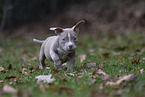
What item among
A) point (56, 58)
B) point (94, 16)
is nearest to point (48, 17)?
point (94, 16)

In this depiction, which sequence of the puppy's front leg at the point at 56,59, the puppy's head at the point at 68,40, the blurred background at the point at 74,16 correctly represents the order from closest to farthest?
the puppy's head at the point at 68,40
the puppy's front leg at the point at 56,59
the blurred background at the point at 74,16

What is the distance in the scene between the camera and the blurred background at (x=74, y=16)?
1425cm

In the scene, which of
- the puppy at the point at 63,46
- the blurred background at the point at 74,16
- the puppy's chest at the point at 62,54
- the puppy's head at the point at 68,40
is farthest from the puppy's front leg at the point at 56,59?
the blurred background at the point at 74,16

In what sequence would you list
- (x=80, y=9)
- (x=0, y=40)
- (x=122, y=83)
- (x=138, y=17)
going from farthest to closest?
(x=80, y=9), (x=138, y=17), (x=0, y=40), (x=122, y=83)

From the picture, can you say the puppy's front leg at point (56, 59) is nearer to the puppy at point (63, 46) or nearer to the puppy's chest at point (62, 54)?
the puppy at point (63, 46)

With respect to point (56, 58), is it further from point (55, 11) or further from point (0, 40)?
point (55, 11)

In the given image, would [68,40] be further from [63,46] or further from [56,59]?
[56,59]

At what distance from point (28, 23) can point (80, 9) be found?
5.21 m

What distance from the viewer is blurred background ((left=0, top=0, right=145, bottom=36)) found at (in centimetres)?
1425

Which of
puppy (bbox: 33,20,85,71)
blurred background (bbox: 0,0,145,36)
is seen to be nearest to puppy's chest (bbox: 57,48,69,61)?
puppy (bbox: 33,20,85,71)

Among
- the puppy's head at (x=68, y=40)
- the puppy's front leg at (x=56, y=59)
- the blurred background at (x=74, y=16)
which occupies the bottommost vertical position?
the puppy's front leg at (x=56, y=59)

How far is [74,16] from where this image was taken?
17609 millimetres

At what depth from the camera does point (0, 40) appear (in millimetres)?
12375

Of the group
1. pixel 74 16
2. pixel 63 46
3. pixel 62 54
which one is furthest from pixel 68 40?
pixel 74 16
